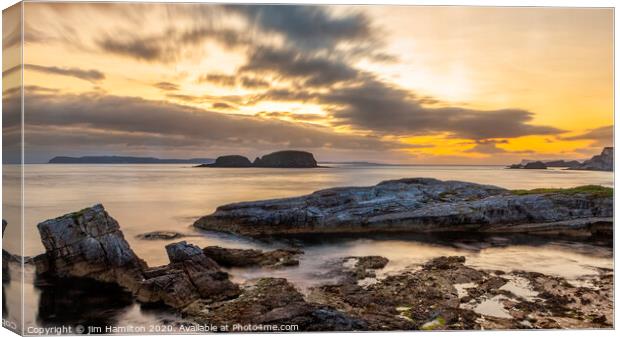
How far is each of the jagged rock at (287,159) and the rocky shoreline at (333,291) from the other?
322 cm

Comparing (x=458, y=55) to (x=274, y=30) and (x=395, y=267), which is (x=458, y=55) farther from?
(x=395, y=267)

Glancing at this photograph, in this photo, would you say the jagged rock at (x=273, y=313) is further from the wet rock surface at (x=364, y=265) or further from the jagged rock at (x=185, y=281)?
the wet rock surface at (x=364, y=265)

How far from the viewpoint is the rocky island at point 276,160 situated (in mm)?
13961

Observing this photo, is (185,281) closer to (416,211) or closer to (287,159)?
(287,159)

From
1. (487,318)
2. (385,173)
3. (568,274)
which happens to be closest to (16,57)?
(385,173)

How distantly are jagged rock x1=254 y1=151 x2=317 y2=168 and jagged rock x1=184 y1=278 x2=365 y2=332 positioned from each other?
3.82 metres

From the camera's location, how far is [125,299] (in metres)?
12.9

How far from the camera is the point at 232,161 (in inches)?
555

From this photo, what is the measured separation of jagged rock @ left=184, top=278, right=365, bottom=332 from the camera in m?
12.2

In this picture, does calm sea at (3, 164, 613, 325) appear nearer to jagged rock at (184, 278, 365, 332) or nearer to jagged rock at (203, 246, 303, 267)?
jagged rock at (203, 246, 303, 267)

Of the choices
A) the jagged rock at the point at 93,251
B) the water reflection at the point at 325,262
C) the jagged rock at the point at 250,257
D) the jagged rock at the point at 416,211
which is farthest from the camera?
the jagged rock at the point at 416,211

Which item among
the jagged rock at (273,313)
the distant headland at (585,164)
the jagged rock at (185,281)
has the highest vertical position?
the distant headland at (585,164)

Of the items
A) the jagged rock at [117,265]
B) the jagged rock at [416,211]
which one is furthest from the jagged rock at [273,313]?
the jagged rock at [416,211]

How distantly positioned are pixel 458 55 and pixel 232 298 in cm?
955
